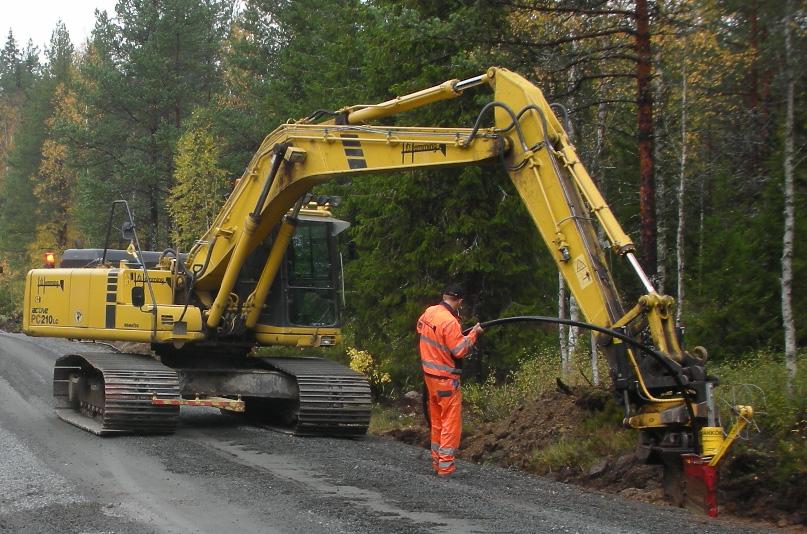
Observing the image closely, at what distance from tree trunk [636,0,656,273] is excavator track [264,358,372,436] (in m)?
3.95

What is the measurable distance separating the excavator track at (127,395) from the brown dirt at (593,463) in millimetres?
3095

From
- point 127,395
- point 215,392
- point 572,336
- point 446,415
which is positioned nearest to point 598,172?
point 572,336

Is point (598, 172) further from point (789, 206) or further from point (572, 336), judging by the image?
point (789, 206)

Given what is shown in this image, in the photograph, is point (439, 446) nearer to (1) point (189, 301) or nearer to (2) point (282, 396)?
(2) point (282, 396)

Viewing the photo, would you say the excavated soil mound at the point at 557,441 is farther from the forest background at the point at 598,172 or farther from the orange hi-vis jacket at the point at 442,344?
the orange hi-vis jacket at the point at 442,344

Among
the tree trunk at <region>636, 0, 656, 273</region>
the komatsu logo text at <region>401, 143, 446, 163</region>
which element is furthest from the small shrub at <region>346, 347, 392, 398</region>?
the komatsu logo text at <region>401, 143, 446, 163</region>

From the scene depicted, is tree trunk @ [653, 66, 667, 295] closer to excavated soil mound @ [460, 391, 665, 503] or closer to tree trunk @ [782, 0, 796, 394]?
tree trunk @ [782, 0, 796, 394]

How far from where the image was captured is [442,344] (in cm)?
939

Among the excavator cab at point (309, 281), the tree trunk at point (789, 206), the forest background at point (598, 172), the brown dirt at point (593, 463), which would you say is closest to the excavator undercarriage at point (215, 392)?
the excavator cab at point (309, 281)

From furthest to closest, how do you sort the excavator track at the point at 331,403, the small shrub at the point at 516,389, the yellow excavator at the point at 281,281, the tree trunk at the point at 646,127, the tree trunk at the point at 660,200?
the tree trunk at the point at 660,200, the small shrub at the point at 516,389, the excavator track at the point at 331,403, the tree trunk at the point at 646,127, the yellow excavator at the point at 281,281

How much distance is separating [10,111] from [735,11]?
7527cm

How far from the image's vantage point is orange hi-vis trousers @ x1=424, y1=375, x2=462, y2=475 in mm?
9430

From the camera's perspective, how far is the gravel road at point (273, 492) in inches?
288

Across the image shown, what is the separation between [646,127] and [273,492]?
21.1 feet
